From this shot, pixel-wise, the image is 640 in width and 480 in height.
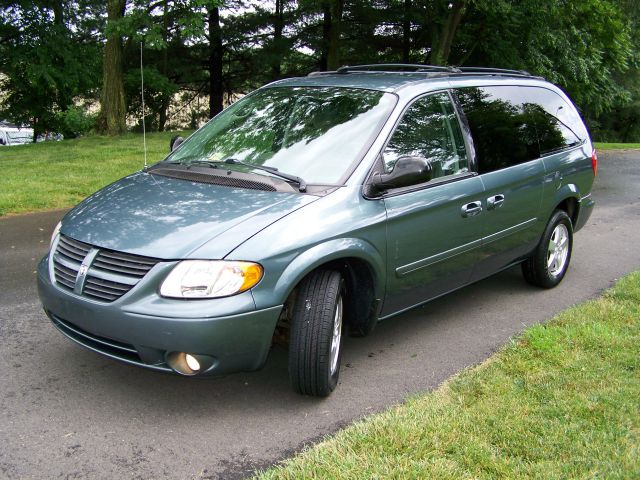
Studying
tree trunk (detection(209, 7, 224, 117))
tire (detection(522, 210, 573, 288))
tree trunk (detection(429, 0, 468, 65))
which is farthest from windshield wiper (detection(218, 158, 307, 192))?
tree trunk (detection(209, 7, 224, 117))

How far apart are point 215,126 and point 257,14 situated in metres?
25.9

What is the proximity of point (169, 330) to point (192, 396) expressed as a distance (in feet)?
2.38

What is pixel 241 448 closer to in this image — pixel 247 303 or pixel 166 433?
pixel 166 433

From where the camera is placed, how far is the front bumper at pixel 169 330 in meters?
3.17

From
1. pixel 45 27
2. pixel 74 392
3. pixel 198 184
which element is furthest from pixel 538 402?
pixel 45 27

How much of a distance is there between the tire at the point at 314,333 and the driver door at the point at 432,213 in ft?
1.86

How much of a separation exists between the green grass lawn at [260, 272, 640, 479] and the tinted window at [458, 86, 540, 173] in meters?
1.45

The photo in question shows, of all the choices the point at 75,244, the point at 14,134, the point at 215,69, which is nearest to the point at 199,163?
the point at 75,244

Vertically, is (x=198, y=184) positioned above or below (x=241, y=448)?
above

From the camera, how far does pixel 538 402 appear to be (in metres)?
3.58

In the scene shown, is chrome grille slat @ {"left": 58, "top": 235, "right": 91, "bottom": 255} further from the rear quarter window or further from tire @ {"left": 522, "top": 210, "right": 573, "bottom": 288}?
tire @ {"left": 522, "top": 210, "right": 573, "bottom": 288}

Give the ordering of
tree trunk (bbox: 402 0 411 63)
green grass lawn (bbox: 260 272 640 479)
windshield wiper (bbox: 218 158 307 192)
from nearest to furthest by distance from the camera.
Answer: green grass lawn (bbox: 260 272 640 479), windshield wiper (bbox: 218 158 307 192), tree trunk (bbox: 402 0 411 63)

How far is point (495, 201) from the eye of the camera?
4.81 meters

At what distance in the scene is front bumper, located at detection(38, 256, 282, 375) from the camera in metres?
3.17
